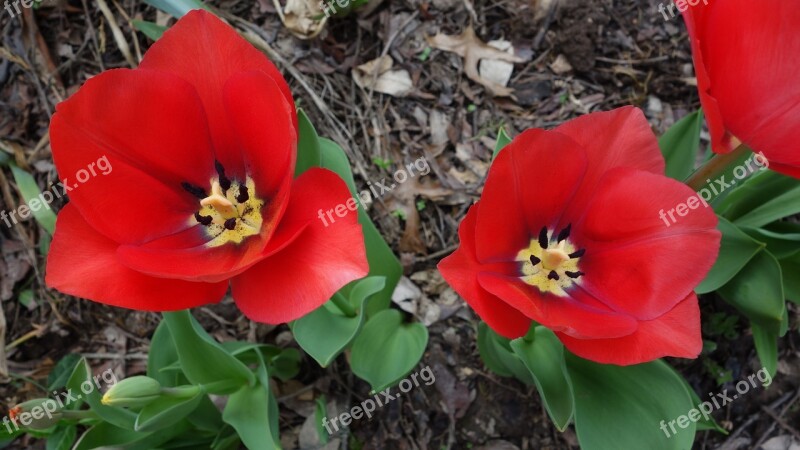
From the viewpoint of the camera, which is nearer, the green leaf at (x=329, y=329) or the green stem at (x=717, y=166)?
the green stem at (x=717, y=166)

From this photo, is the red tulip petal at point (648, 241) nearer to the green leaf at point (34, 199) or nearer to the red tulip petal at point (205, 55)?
the red tulip petal at point (205, 55)

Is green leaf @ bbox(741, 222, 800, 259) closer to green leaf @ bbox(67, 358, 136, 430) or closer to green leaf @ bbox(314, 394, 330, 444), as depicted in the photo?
green leaf @ bbox(314, 394, 330, 444)

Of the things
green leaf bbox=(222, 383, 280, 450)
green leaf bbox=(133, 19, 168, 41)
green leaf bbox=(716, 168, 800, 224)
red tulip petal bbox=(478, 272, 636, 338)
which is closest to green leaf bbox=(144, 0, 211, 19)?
green leaf bbox=(133, 19, 168, 41)

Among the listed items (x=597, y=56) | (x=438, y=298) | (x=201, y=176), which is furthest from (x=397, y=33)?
(x=201, y=176)

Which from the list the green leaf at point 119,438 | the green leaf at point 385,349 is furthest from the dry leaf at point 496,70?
the green leaf at point 119,438

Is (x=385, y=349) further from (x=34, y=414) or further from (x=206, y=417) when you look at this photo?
(x=34, y=414)

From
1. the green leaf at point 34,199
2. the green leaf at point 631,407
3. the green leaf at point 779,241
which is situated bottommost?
the green leaf at point 631,407

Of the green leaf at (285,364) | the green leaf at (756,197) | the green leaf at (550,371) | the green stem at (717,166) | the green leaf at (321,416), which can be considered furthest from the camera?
the green leaf at (285,364)
